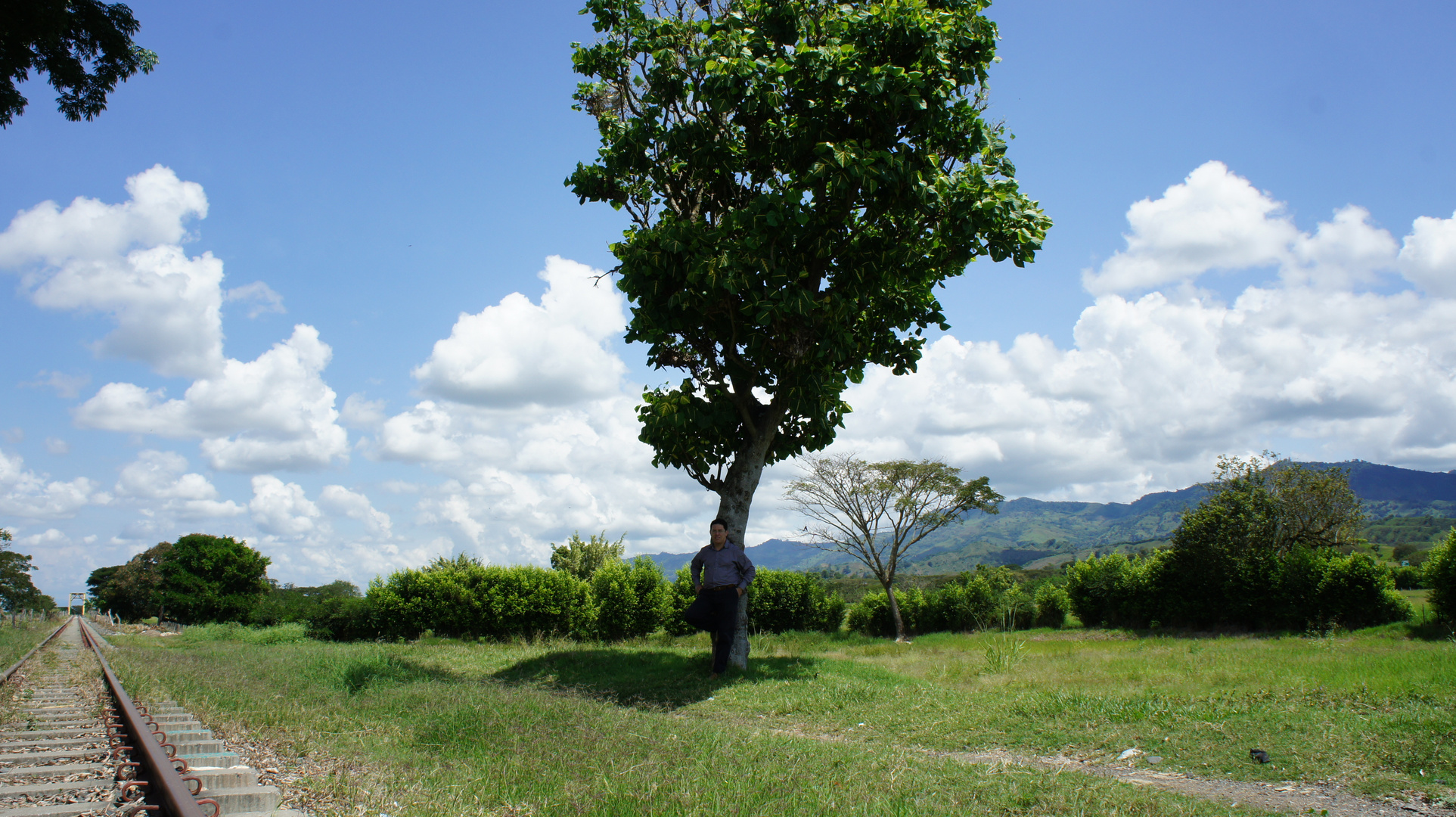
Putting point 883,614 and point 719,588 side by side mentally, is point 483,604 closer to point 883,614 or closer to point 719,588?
point 719,588

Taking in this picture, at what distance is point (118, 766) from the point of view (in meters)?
4.43

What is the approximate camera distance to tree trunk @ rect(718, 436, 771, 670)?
9.62 meters

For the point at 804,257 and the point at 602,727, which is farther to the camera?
the point at 804,257

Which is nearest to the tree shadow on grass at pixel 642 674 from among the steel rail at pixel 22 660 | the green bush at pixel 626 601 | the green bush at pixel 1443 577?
the green bush at pixel 626 601

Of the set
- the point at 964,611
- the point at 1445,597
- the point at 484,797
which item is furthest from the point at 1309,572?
the point at 484,797

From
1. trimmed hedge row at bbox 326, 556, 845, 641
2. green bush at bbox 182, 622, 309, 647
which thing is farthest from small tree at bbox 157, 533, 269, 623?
trimmed hedge row at bbox 326, 556, 845, 641

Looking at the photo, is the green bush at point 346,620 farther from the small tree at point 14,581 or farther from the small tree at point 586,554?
the small tree at point 14,581

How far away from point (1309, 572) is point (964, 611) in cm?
1093

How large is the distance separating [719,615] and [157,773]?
5.85 m

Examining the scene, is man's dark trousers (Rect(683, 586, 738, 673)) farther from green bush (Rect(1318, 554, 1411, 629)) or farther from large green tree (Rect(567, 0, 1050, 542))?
green bush (Rect(1318, 554, 1411, 629))

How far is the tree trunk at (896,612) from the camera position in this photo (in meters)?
27.2

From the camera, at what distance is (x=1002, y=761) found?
4.77m

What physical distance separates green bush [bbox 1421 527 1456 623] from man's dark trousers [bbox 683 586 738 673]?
18244 millimetres

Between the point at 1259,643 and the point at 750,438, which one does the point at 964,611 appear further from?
the point at 750,438
